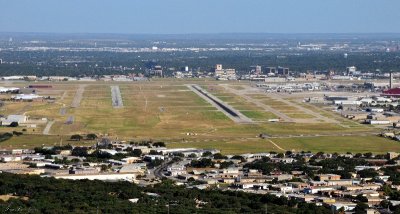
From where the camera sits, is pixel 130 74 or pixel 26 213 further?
pixel 130 74

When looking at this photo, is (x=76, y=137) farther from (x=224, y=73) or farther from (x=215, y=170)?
(x=224, y=73)

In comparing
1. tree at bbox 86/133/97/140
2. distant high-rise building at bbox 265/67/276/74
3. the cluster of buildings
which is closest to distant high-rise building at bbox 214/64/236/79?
distant high-rise building at bbox 265/67/276/74

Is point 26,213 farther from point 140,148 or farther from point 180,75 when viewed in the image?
point 180,75

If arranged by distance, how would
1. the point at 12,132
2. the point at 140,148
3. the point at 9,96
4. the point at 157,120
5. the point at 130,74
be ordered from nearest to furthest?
the point at 140,148
the point at 12,132
the point at 157,120
the point at 9,96
the point at 130,74

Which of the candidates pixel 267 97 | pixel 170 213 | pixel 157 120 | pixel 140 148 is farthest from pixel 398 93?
pixel 170 213

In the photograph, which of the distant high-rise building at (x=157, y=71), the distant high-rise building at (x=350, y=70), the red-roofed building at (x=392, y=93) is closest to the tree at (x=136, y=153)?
the red-roofed building at (x=392, y=93)
